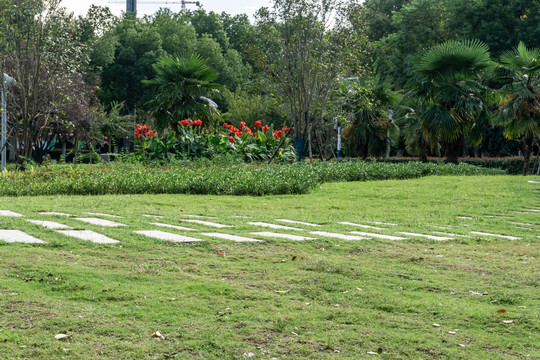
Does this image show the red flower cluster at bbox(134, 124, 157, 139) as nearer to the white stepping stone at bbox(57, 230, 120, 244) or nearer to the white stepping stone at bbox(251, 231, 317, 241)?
the white stepping stone at bbox(251, 231, 317, 241)

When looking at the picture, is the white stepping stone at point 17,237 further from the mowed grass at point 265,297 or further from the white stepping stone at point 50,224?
the white stepping stone at point 50,224

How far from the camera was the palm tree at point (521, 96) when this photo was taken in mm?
21438

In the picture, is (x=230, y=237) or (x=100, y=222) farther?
(x=100, y=222)

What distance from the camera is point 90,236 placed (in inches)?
233

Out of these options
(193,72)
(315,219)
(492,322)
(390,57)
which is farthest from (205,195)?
(390,57)

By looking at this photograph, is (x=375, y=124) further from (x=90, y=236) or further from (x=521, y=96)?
(x=90, y=236)

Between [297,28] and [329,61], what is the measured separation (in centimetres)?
158

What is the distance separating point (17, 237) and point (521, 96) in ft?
66.1

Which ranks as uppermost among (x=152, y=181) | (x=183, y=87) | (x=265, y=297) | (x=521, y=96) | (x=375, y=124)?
(x=183, y=87)

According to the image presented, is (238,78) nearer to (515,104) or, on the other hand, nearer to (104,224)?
(515,104)

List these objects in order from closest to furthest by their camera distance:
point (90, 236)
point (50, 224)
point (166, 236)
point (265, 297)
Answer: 1. point (265, 297)
2. point (90, 236)
3. point (166, 236)
4. point (50, 224)

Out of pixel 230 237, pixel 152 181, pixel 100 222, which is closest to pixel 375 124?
pixel 152 181

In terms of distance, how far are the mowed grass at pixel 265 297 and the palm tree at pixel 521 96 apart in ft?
51.1

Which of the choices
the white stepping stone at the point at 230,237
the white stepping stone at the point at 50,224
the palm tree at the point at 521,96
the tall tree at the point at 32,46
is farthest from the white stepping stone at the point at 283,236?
the palm tree at the point at 521,96
